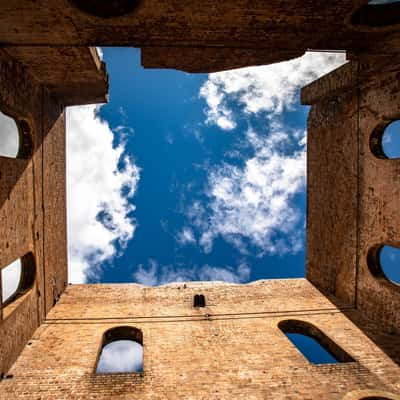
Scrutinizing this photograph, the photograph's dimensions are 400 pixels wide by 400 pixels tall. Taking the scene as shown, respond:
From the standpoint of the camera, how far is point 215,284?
10.3 metres

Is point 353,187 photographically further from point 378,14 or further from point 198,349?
point 198,349

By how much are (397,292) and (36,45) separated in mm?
8996

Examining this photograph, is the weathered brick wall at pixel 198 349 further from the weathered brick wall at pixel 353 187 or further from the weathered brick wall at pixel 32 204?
the weathered brick wall at pixel 353 187

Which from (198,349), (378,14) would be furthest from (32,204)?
(378,14)

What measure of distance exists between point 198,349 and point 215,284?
3.54 meters

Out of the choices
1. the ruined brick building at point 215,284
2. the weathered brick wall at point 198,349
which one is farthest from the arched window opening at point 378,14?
Answer: the weathered brick wall at point 198,349

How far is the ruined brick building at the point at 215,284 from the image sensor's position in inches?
208

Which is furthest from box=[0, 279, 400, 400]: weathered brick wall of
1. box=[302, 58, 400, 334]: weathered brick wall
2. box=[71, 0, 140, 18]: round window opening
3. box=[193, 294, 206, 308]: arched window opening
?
box=[71, 0, 140, 18]: round window opening

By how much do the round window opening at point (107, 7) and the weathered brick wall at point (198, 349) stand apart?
6.27 meters

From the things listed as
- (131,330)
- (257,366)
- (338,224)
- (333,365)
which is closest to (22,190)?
(131,330)

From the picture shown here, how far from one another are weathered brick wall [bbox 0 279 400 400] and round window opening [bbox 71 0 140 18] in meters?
6.27

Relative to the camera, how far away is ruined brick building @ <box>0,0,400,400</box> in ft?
17.4

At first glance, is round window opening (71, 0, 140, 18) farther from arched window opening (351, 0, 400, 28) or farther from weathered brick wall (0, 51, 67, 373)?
arched window opening (351, 0, 400, 28)

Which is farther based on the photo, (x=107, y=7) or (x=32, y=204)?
(x=32, y=204)
